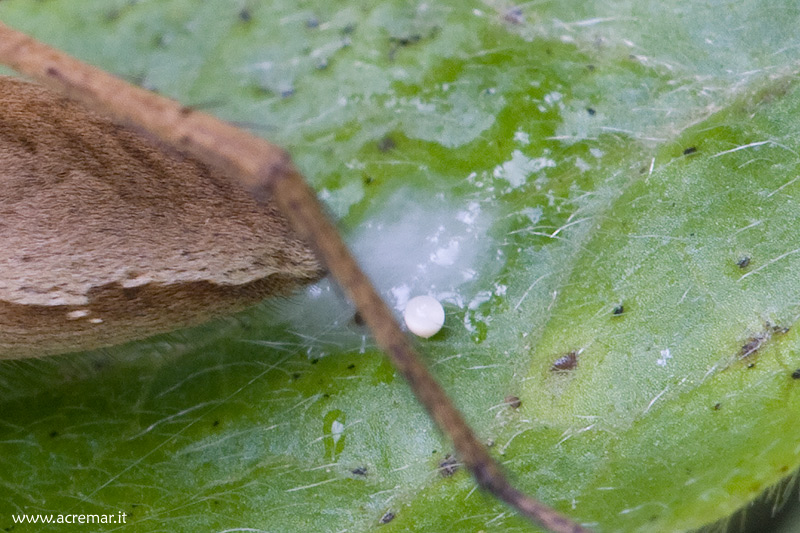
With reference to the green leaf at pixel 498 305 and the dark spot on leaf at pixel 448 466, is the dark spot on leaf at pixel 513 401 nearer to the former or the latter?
the green leaf at pixel 498 305

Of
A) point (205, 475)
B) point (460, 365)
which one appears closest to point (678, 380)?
point (460, 365)

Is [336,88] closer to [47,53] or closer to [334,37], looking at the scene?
[334,37]

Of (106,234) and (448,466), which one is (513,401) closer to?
(448,466)

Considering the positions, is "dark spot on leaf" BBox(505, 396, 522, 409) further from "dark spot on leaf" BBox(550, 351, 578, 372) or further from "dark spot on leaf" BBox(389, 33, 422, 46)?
"dark spot on leaf" BBox(389, 33, 422, 46)

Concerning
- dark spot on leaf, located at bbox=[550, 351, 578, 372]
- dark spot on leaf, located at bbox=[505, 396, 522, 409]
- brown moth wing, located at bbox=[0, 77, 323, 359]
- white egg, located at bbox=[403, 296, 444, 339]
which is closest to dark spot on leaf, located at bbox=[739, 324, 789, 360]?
dark spot on leaf, located at bbox=[550, 351, 578, 372]

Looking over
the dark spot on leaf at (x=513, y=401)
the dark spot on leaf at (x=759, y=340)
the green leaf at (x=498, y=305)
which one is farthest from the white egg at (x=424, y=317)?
the dark spot on leaf at (x=759, y=340)
